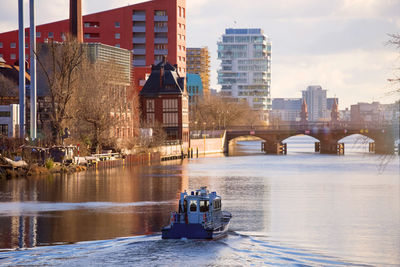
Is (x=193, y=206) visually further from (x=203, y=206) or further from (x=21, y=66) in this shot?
(x=21, y=66)

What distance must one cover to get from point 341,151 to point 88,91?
9048 centimetres

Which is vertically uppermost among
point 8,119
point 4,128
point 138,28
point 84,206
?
point 138,28

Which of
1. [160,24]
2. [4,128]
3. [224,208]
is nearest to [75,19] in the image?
[4,128]

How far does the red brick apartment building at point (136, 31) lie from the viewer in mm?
188750

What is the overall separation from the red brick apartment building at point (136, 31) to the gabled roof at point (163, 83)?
4414cm

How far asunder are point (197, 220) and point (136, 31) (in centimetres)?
14970

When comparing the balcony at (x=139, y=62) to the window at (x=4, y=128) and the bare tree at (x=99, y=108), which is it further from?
the window at (x=4, y=128)

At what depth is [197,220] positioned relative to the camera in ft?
151

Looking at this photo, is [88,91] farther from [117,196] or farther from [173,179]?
[117,196]

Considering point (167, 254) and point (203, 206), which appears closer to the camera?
point (167, 254)

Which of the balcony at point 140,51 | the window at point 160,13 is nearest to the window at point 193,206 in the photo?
the window at point 160,13

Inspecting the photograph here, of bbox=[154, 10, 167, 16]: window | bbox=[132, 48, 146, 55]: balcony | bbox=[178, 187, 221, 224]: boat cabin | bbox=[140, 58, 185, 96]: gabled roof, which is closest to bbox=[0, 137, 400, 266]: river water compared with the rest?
bbox=[178, 187, 221, 224]: boat cabin

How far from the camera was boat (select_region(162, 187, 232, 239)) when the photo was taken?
44.6 metres

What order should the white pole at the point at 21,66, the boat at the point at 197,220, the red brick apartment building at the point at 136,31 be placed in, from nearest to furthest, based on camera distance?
the boat at the point at 197,220
the white pole at the point at 21,66
the red brick apartment building at the point at 136,31
